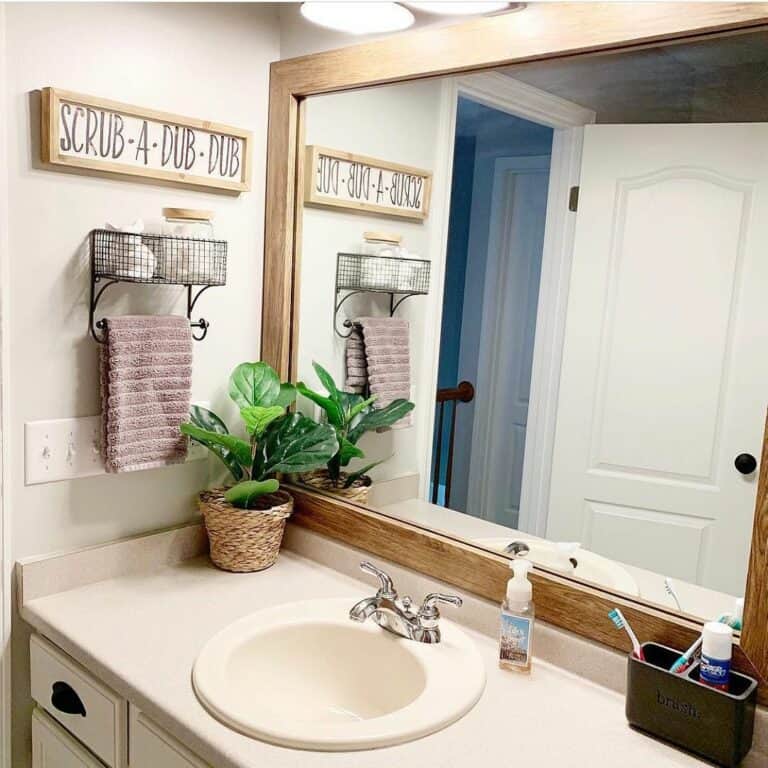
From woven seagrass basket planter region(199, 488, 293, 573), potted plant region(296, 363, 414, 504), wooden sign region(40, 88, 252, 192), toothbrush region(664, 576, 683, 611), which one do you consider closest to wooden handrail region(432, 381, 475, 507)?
potted plant region(296, 363, 414, 504)

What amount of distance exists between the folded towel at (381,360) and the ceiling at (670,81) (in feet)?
1.87

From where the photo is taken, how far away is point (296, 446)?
1682mm

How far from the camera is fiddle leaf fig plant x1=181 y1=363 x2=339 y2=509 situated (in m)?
1.63

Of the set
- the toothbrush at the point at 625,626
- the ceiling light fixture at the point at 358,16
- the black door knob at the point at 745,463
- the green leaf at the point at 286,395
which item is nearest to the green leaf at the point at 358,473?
the green leaf at the point at 286,395

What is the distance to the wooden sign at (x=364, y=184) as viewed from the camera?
64.2 inches

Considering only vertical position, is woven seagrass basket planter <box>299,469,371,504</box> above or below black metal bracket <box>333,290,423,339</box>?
below

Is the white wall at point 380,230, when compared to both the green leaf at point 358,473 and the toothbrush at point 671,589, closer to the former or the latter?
the green leaf at point 358,473

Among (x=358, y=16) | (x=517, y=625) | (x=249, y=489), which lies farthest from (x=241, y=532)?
(x=358, y=16)

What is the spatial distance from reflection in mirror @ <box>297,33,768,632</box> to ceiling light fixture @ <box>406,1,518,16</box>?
11 centimetres

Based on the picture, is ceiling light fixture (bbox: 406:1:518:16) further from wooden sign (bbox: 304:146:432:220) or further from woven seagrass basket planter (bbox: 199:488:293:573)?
woven seagrass basket planter (bbox: 199:488:293:573)

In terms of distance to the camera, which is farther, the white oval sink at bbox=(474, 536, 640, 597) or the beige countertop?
the white oval sink at bbox=(474, 536, 640, 597)

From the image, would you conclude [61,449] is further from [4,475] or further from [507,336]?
[507,336]

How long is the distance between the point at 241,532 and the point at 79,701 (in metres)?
0.43

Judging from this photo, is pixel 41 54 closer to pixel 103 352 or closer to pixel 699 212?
pixel 103 352
